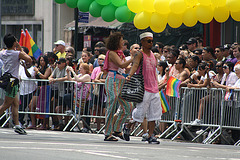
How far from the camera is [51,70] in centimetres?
1609

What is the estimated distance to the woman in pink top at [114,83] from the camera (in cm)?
1098

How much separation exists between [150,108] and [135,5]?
427cm

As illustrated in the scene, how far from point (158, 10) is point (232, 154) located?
5.54 metres

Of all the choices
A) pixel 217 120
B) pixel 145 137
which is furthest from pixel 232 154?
pixel 217 120

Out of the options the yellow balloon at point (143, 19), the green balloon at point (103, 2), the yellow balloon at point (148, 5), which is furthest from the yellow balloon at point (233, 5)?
the green balloon at point (103, 2)

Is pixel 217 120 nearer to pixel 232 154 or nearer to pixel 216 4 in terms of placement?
pixel 216 4

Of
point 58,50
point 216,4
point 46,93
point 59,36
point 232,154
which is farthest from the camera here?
point 59,36

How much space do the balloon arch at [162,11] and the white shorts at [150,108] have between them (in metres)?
3.52

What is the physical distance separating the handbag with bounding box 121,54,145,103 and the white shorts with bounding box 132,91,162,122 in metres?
0.11

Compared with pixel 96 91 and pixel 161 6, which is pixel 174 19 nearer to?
pixel 161 6

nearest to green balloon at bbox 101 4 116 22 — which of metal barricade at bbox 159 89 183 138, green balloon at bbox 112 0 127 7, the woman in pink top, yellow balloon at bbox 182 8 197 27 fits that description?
green balloon at bbox 112 0 127 7

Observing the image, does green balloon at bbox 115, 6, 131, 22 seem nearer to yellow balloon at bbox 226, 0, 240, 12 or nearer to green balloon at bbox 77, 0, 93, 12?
green balloon at bbox 77, 0, 93, 12

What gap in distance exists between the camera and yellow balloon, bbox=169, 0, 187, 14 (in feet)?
45.6

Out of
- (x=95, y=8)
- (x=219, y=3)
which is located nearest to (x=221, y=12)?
(x=219, y=3)
